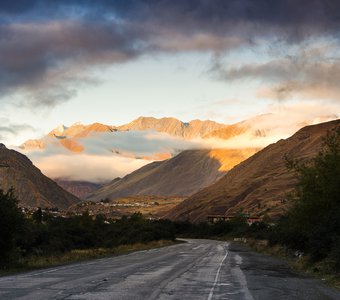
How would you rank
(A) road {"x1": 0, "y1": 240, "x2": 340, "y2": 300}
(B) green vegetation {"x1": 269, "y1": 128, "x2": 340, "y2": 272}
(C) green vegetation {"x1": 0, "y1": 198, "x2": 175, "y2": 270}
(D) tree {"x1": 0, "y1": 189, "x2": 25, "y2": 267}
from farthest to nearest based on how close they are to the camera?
(C) green vegetation {"x1": 0, "y1": 198, "x2": 175, "y2": 270} < (D) tree {"x1": 0, "y1": 189, "x2": 25, "y2": 267} < (B) green vegetation {"x1": 269, "y1": 128, "x2": 340, "y2": 272} < (A) road {"x1": 0, "y1": 240, "x2": 340, "y2": 300}

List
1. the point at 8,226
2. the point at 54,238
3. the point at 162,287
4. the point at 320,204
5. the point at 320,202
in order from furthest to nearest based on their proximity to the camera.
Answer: the point at 54,238 < the point at 320,204 < the point at 320,202 < the point at 8,226 < the point at 162,287

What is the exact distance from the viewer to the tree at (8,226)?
117 feet

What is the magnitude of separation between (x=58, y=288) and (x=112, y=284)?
8.91 ft

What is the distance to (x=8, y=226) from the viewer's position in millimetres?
36125

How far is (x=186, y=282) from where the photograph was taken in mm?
23656

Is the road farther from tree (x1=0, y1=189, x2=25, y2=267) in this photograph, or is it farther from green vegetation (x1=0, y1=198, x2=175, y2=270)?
tree (x1=0, y1=189, x2=25, y2=267)

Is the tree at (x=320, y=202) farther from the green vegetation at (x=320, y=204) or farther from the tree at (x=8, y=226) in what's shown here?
the tree at (x=8, y=226)

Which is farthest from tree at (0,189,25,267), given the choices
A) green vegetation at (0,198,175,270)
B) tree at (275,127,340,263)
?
tree at (275,127,340,263)

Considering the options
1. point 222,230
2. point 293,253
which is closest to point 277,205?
point 222,230

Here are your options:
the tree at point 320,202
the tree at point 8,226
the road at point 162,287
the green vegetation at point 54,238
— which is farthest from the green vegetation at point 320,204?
the tree at point 8,226

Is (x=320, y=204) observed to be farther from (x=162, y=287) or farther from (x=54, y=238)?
(x=54, y=238)

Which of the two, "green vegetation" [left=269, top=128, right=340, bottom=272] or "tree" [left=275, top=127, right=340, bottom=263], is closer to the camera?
"green vegetation" [left=269, top=128, right=340, bottom=272]

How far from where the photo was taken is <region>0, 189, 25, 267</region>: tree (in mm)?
35562


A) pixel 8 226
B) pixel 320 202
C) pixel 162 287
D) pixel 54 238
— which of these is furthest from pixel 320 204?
pixel 54 238
